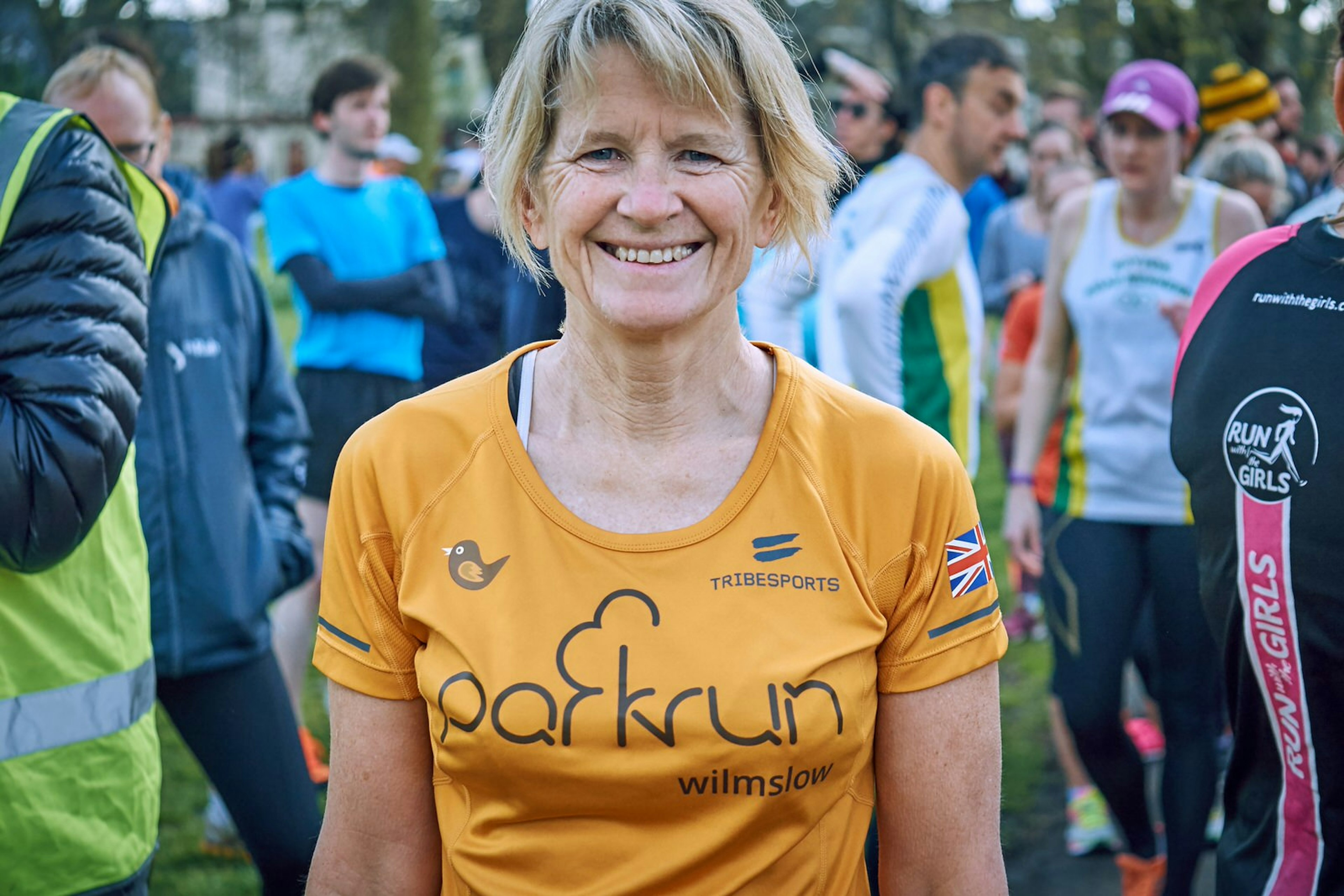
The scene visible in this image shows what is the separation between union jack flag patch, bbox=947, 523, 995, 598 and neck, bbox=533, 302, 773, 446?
0.36m

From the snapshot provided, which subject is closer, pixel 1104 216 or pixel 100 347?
pixel 100 347

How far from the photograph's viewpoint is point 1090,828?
4.69 m

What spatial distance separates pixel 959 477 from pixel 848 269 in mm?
2198

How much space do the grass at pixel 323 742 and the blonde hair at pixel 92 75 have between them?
2442 millimetres

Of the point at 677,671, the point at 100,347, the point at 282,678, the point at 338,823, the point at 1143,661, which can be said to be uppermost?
the point at 100,347

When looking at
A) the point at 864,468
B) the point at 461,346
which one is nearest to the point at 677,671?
the point at 864,468

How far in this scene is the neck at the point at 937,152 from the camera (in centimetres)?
467

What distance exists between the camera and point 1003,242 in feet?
29.5

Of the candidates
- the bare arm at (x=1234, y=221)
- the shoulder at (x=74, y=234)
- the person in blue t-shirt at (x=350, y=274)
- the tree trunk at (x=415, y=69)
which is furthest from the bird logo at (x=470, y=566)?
the tree trunk at (x=415, y=69)

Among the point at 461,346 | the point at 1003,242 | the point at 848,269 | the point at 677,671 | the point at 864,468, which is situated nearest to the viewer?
the point at 677,671

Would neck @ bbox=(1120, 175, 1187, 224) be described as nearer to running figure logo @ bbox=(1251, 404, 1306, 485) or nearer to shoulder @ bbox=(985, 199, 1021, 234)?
running figure logo @ bbox=(1251, 404, 1306, 485)

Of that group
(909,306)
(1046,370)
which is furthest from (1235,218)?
(909,306)

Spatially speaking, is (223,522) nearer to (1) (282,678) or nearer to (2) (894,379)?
(1) (282,678)

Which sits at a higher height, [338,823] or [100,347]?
[100,347]
